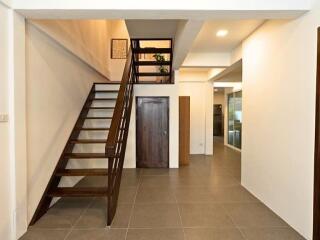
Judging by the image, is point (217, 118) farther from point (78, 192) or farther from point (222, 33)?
point (78, 192)

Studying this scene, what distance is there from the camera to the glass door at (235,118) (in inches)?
344

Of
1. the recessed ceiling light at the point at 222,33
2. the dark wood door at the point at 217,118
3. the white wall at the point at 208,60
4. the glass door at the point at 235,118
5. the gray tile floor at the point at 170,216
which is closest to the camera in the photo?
the gray tile floor at the point at 170,216

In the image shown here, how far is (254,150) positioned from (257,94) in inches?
35.8

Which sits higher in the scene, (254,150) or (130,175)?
(254,150)

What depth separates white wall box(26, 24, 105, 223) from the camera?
277 cm

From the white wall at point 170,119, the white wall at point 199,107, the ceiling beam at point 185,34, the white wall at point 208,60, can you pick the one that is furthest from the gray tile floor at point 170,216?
the white wall at point 199,107

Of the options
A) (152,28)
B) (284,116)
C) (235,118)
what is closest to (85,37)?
(152,28)

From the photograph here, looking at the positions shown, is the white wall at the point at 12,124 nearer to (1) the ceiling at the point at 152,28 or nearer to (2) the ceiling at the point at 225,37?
(1) the ceiling at the point at 152,28

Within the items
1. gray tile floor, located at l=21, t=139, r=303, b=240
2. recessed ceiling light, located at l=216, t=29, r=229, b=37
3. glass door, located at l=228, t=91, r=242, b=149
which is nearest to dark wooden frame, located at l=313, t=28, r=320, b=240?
gray tile floor, located at l=21, t=139, r=303, b=240

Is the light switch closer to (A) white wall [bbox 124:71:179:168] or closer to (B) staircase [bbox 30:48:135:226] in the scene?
(B) staircase [bbox 30:48:135:226]

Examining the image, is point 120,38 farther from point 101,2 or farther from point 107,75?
point 101,2

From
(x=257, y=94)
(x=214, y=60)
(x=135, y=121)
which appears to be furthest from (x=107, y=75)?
(x=257, y=94)

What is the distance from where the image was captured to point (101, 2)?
2301 mm

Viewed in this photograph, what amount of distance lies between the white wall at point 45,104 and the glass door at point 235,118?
21.0ft
